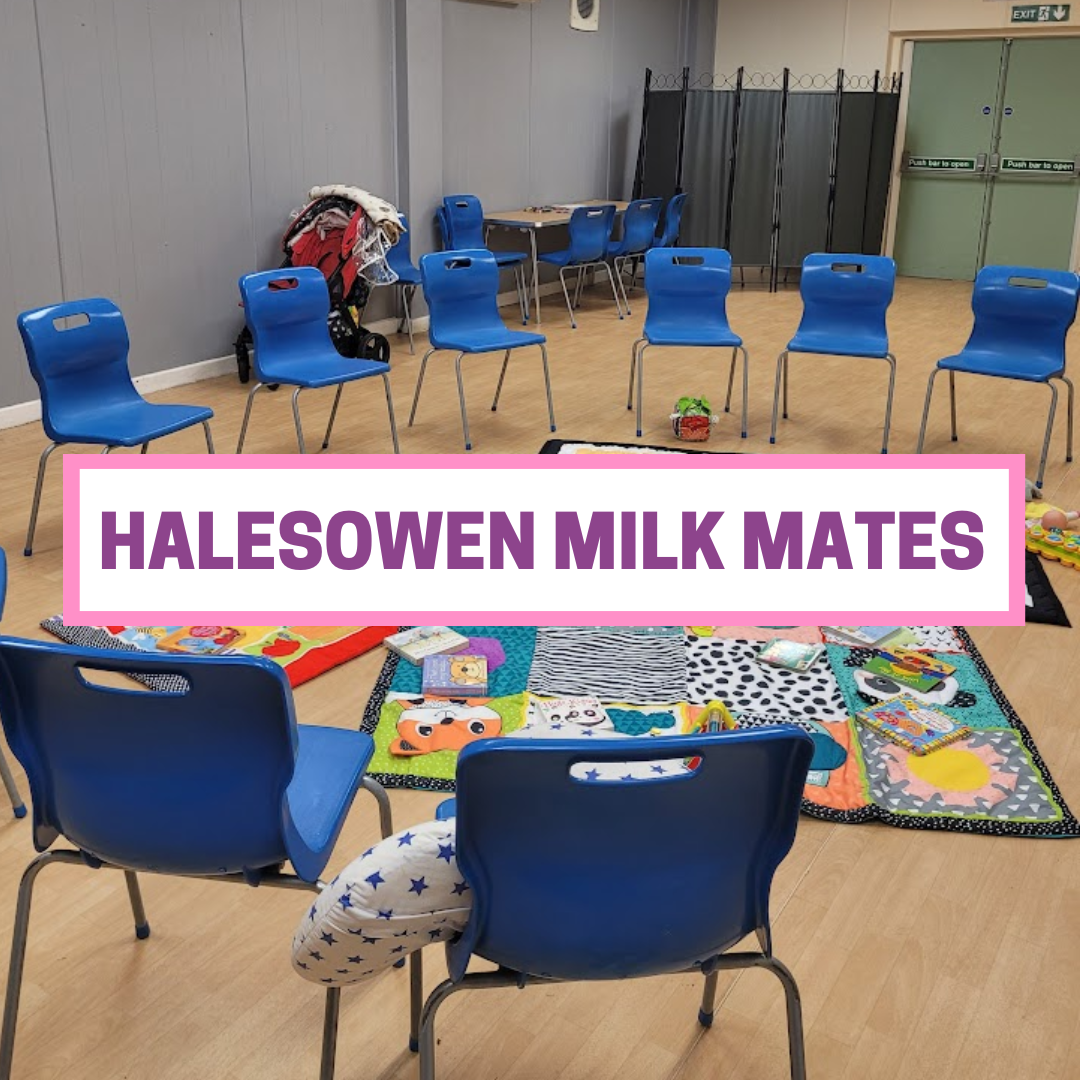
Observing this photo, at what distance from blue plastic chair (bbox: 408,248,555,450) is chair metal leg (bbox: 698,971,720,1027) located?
142 inches

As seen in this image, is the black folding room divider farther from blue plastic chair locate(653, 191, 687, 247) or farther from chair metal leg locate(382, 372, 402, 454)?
chair metal leg locate(382, 372, 402, 454)

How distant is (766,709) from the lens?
318 centimetres

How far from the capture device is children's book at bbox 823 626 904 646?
3.56 meters

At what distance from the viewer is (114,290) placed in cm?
605

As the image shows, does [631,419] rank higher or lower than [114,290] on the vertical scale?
lower

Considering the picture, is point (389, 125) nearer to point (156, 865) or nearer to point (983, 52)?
point (983, 52)

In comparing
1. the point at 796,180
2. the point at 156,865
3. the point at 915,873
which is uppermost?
the point at 796,180

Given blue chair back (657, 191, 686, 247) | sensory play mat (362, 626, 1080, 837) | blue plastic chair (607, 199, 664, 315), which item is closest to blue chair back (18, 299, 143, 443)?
sensory play mat (362, 626, 1080, 837)

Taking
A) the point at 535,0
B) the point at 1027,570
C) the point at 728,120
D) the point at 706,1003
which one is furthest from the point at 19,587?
the point at 728,120

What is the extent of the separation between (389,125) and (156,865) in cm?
674

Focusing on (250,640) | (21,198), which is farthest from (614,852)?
(21,198)

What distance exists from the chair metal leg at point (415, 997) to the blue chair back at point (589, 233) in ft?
22.8

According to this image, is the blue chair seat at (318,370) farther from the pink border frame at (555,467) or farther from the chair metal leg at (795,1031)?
the chair metal leg at (795,1031)

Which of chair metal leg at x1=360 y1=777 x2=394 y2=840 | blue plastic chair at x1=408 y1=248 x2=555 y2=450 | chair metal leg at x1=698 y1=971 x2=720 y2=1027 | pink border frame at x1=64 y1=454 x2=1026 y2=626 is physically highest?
blue plastic chair at x1=408 y1=248 x2=555 y2=450
